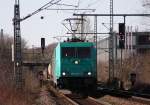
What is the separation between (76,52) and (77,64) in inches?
32.9

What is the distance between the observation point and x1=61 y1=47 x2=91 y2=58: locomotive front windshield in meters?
34.1

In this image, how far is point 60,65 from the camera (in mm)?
33938

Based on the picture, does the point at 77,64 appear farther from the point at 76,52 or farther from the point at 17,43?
the point at 17,43

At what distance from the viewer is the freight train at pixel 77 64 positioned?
1334 inches

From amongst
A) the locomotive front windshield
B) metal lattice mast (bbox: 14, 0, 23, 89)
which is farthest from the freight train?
metal lattice mast (bbox: 14, 0, 23, 89)

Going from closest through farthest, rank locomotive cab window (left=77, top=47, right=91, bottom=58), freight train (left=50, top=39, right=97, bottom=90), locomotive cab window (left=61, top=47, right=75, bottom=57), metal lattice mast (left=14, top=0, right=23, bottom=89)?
freight train (left=50, top=39, right=97, bottom=90), locomotive cab window (left=77, top=47, right=91, bottom=58), locomotive cab window (left=61, top=47, right=75, bottom=57), metal lattice mast (left=14, top=0, right=23, bottom=89)

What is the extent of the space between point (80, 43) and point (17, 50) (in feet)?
15.4

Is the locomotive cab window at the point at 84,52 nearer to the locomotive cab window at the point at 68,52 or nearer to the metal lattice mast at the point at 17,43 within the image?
the locomotive cab window at the point at 68,52

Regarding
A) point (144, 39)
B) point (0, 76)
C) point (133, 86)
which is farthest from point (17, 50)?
point (144, 39)

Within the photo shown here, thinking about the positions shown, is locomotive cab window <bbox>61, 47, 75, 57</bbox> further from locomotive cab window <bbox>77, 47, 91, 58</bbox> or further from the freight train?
locomotive cab window <bbox>77, 47, 91, 58</bbox>

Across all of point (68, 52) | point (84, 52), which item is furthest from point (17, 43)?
point (84, 52)

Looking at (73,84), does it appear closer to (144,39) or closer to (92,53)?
(92,53)

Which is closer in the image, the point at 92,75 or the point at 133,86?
the point at 92,75

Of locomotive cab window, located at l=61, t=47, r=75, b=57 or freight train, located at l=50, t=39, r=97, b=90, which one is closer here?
freight train, located at l=50, t=39, r=97, b=90
